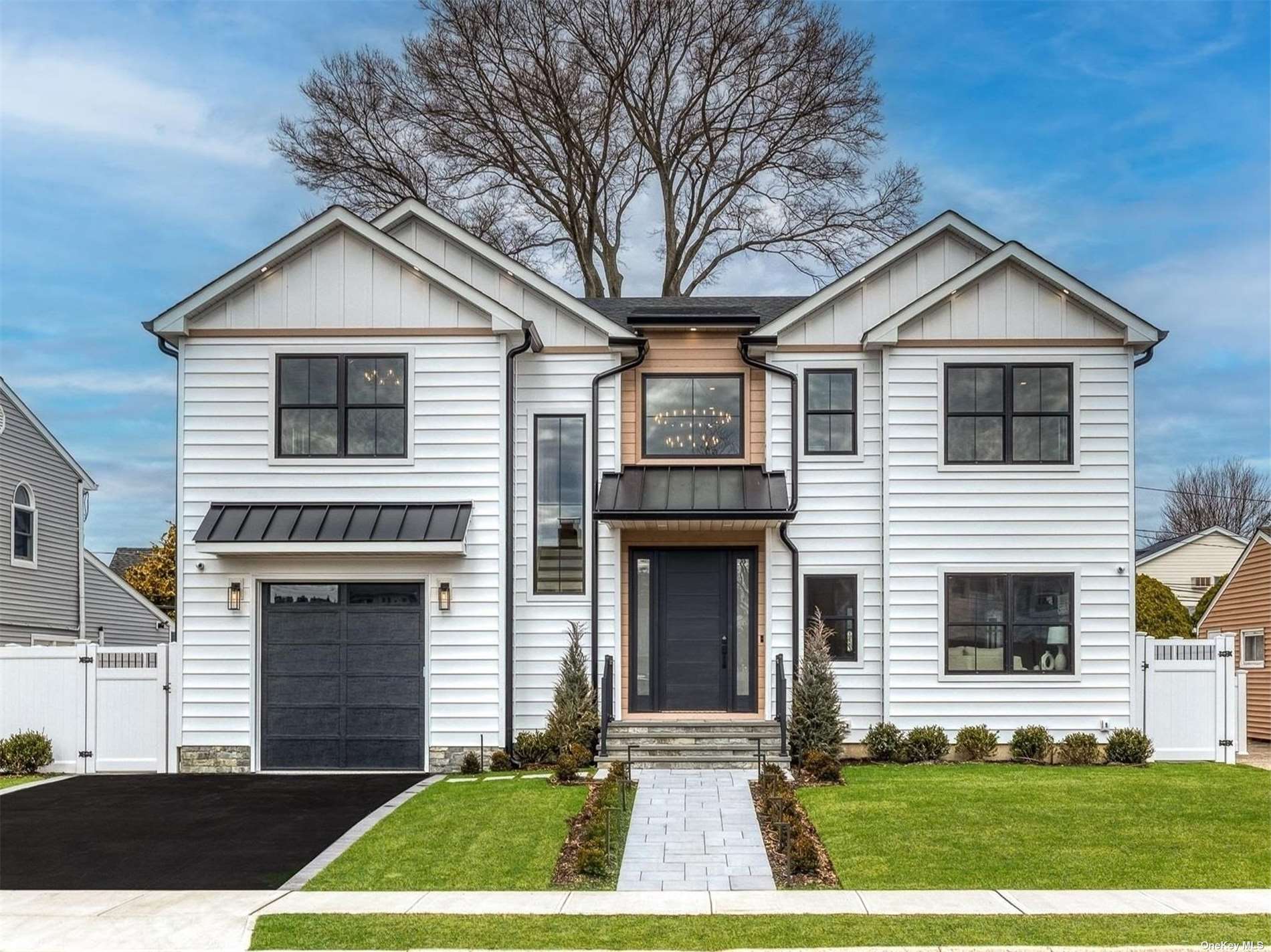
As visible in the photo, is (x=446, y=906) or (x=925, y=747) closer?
(x=446, y=906)

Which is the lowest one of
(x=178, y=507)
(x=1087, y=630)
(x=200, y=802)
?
(x=200, y=802)

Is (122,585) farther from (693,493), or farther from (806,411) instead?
(806,411)

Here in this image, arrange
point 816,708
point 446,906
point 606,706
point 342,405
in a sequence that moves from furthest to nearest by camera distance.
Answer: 1. point 342,405
2. point 816,708
3. point 606,706
4. point 446,906

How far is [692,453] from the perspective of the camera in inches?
621

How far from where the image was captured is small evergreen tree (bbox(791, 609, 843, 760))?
45.9 ft

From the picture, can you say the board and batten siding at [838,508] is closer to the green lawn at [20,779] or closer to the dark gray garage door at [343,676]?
the dark gray garage door at [343,676]

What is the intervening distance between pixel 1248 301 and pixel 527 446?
19958 millimetres

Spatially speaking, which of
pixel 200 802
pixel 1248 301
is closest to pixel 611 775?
pixel 200 802

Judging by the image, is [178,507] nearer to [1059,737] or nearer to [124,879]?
[124,879]

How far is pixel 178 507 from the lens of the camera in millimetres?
14547

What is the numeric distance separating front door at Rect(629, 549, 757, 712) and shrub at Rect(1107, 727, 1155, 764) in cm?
477

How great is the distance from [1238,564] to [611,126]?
1699 cm

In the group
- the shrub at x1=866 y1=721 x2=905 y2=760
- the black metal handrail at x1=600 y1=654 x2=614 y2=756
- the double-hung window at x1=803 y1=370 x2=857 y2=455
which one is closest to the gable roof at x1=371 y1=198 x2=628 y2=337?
the double-hung window at x1=803 y1=370 x2=857 y2=455

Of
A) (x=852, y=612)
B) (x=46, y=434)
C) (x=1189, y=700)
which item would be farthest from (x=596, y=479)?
(x=46, y=434)
